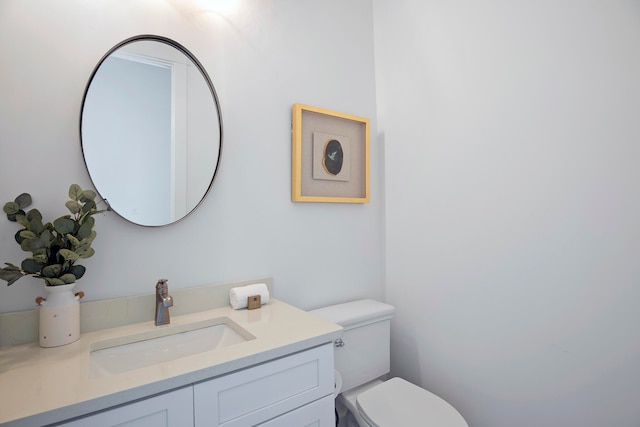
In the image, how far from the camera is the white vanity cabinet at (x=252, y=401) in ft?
2.23

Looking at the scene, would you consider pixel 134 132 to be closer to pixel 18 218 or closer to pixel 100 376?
pixel 18 218

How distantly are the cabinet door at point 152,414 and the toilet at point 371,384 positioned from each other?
714 mm

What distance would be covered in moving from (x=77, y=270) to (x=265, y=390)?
2.11 ft

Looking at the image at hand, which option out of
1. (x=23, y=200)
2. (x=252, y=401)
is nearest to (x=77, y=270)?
(x=23, y=200)

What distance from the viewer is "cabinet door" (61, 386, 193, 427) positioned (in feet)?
2.09

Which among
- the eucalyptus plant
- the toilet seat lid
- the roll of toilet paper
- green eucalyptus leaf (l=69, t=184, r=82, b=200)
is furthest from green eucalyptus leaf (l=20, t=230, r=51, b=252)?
the toilet seat lid

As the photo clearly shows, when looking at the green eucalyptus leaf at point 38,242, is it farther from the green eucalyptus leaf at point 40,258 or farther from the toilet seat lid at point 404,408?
the toilet seat lid at point 404,408

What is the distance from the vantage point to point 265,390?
0.83m

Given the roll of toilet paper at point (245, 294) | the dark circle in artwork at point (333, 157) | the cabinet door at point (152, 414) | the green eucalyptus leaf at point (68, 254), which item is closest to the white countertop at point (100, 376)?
the cabinet door at point (152, 414)

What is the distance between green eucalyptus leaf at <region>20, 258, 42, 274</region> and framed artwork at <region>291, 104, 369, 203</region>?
89 centimetres

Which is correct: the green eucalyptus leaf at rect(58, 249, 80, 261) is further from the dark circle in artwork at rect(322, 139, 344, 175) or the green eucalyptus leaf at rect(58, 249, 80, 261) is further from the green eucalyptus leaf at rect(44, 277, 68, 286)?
the dark circle in artwork at rect(322, 139, 344, 175)

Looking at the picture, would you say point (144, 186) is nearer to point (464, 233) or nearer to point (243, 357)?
point (243, 357)

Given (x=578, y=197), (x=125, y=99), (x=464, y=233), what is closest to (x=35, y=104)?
(x=125, y=99)

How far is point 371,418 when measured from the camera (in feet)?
3.80
